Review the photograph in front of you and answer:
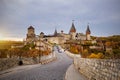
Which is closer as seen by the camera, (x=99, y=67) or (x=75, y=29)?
(x=99, y=67)

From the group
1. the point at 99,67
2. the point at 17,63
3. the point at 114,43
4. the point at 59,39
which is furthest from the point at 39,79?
the point at 59,39

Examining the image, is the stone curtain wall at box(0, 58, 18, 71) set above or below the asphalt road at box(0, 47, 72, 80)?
above

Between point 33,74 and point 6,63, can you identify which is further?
point 6,63

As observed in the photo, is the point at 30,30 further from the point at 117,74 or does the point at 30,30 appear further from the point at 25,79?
the point at 117,74

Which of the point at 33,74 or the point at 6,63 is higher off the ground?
the point at 6,63

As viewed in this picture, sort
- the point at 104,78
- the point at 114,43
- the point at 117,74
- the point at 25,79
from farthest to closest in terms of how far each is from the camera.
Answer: the point at 114,43 < the point at 25,79 < the point at 104,78 < the point at 117,74

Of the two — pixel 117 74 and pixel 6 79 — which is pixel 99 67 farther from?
pixel 6 79

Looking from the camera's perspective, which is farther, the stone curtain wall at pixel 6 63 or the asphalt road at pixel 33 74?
the stone curtain wall at pixel 6 63

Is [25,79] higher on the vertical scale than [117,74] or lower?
lower

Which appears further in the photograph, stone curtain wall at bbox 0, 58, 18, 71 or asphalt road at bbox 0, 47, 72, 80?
stone curtain wall at bbox 0, 58, 18, 71

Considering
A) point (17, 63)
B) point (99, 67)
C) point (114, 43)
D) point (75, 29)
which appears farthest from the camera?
point (75, 29)

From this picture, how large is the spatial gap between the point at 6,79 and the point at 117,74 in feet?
27.0

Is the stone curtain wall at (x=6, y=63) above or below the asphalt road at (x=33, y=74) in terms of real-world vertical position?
above

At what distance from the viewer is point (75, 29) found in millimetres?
126812
